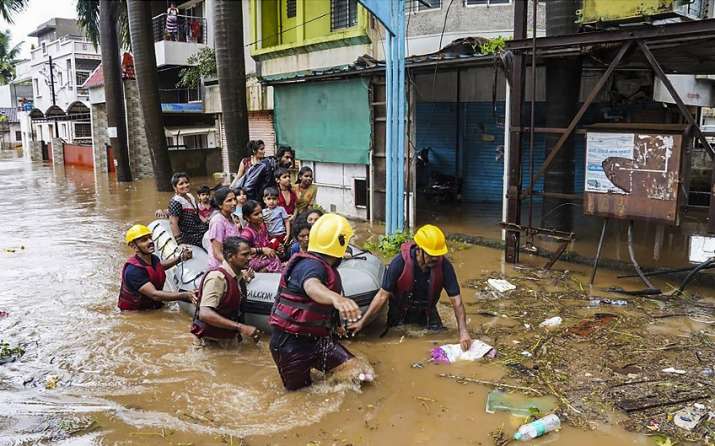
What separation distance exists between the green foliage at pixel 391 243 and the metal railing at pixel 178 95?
1739cm

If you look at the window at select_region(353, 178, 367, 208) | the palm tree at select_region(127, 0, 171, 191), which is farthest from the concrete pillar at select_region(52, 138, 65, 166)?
the window at select_region(353, 178, 367, 208)

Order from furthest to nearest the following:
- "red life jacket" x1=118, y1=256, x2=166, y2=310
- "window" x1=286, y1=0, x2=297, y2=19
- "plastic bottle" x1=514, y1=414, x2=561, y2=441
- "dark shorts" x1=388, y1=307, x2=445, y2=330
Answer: "window" x1=286, y1=0, x2=297, y2=19 → "red life jacket" x1=118, y1=256, x2=166, y2=310 → "dark shorts" x1=388, y1=307, x2=445, y2=330 → "plastic bottle" x1=514, y1=414, x2=561, y2=441

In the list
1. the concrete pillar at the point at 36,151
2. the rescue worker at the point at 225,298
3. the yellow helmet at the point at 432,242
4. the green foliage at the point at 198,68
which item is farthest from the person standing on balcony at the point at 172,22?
the yellow helmet at the point at 432,242

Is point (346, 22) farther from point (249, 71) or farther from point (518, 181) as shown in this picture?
point (518, 181)

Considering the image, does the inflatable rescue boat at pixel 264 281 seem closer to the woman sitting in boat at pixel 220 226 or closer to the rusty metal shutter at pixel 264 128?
the woman sitting in boat at pixel 220 226

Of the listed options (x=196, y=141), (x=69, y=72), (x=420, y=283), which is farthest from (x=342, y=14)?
(x=69, y=72)

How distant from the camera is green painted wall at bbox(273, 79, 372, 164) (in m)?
11.9

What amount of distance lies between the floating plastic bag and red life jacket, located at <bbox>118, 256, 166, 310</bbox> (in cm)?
318

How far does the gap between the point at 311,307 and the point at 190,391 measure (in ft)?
5.07

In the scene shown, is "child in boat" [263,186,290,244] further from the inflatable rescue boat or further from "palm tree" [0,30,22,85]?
"palm tree" [0,30,22,85]

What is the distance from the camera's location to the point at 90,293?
8.20 meters

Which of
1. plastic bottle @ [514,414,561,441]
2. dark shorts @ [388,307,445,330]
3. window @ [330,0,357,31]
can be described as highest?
window @ [330,0,357,31]

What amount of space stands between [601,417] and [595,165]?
13.5 feet

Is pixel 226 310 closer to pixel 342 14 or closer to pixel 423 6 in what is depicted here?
pixel 423 6
